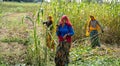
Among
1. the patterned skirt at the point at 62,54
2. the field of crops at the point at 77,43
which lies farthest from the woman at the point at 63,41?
the field of crops at the point at 77,43

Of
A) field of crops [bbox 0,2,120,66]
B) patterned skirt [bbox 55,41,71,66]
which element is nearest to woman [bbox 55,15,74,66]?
patterned skirt [bbox 55,41,71,66]

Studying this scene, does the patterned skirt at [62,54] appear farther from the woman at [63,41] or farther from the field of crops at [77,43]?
the field of crops at [77,43]

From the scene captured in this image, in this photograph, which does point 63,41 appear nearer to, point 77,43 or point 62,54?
point 62,54

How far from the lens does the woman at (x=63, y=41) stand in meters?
8.45

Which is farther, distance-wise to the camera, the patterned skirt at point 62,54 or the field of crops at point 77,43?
the field of crops at point 77,43

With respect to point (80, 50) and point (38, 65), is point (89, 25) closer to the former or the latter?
point (80, 50)

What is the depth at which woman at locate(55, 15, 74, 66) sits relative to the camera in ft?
27.7

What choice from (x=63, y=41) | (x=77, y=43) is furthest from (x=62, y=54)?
(x=77, y=43)

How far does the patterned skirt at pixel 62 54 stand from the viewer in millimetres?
8430

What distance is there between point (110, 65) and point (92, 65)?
1.78 ft

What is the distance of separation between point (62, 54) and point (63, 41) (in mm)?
325

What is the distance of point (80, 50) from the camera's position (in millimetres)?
11070

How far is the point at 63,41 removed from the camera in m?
8.52

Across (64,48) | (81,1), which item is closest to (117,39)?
(81,1)
